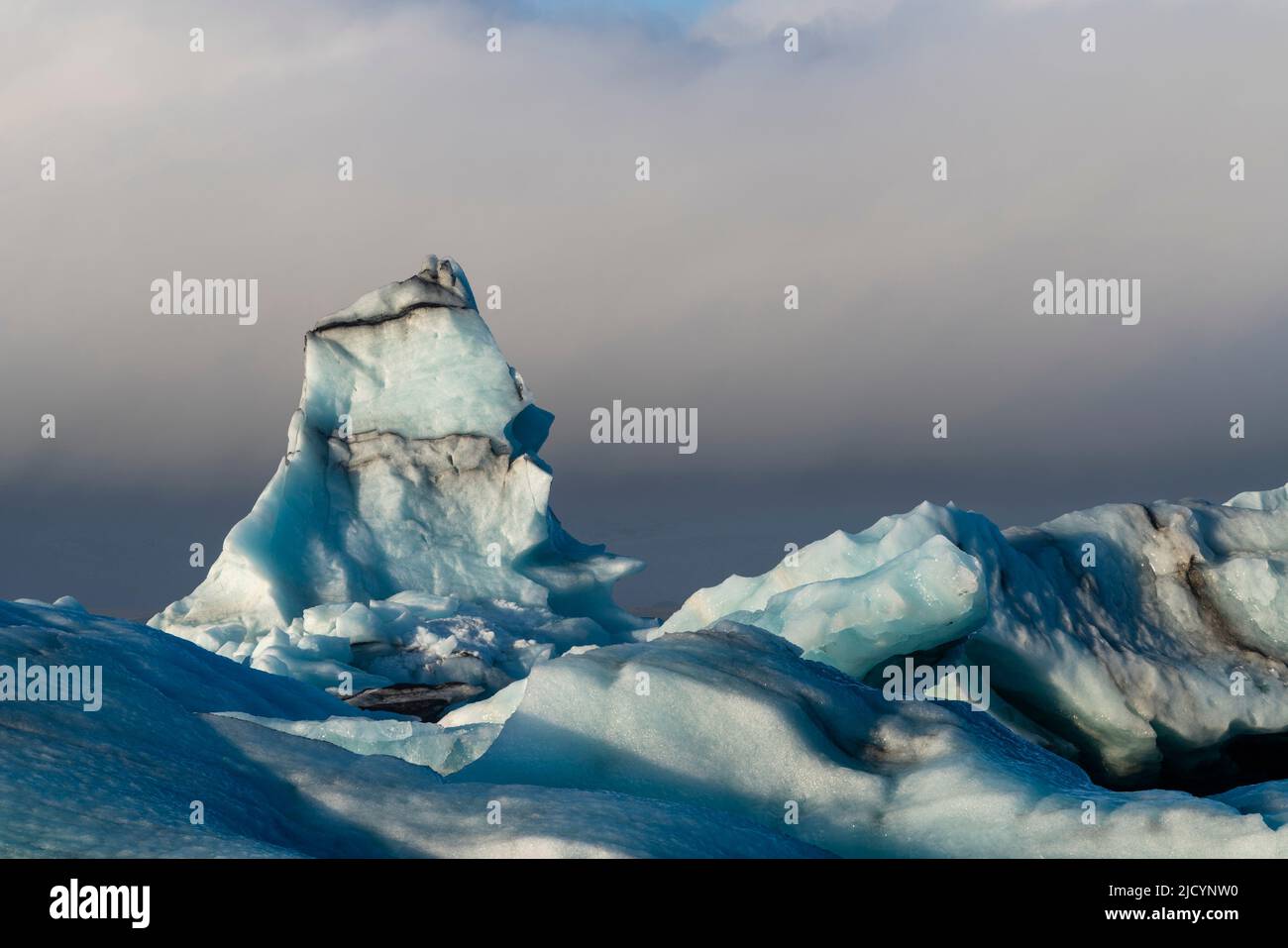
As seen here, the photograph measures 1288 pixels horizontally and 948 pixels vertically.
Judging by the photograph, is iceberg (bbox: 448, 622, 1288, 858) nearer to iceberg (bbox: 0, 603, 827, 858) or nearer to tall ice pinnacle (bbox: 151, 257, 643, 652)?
iceberg (bbox: 0, 603, 827, 858)

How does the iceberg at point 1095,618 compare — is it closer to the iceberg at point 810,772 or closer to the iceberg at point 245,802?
the iceberg at point 810,772

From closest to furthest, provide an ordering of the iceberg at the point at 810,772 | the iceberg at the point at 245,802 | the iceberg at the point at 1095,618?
the iceberg at the point at 245,802 < the iceberg at the point at 810,772 < the iceberg at the point at 1095,618

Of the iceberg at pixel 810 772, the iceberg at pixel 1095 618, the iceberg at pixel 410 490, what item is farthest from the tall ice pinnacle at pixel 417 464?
the iceberg at pixel 810 772

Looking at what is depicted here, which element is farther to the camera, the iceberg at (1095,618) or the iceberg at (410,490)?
the iceberg at (410,490)

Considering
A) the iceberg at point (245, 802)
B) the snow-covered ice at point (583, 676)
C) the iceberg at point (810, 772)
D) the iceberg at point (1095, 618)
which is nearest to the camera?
the iceberg at point (245, 802)

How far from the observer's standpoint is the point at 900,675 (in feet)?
38.3

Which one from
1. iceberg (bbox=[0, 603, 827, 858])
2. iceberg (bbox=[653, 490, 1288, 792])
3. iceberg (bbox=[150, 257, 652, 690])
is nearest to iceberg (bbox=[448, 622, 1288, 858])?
iceberg (bbox=[0, 603, 827, 858])

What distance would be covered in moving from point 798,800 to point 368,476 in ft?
52.6

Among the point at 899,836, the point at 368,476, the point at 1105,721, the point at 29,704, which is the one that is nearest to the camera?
the point at 29,704

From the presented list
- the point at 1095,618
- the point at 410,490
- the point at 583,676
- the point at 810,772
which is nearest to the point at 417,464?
the point at 410,490

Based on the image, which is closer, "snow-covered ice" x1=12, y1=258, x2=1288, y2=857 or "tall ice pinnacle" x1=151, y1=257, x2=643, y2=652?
"snow-covered ice" x1=12, y1=258, x2=1288, y2=857
